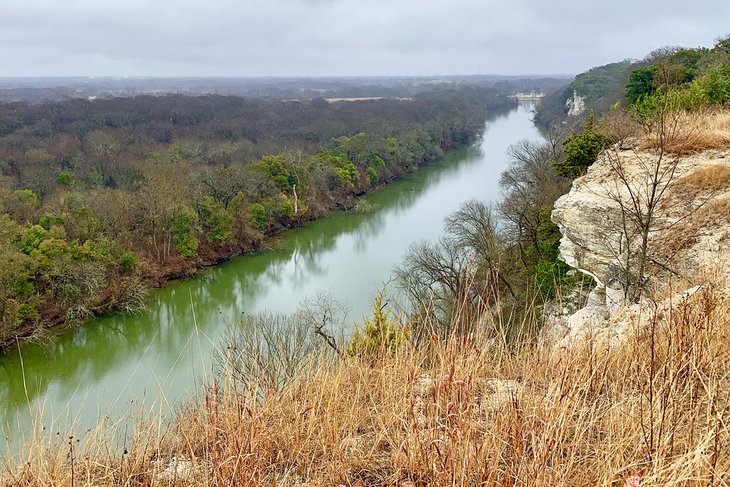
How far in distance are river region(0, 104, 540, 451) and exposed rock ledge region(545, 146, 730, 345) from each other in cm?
296

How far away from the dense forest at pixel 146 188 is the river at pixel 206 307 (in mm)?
811

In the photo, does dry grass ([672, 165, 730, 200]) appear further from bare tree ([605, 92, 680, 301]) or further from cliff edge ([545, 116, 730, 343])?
bare tree ([605, 92, 680, 301])

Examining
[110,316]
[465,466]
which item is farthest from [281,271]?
[465,466]

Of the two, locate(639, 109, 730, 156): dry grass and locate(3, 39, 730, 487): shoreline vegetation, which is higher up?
locate(639, 109, 730, 156): dry grass

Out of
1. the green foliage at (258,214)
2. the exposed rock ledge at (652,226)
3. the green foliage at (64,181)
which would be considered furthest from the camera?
the green foliage at (64,181)

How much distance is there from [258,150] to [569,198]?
2844cm

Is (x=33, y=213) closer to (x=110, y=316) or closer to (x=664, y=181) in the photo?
(x=110, y=316)

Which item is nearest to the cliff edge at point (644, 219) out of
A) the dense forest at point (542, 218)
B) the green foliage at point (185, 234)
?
the dense forest at point (542, 218)

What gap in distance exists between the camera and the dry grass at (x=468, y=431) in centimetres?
171

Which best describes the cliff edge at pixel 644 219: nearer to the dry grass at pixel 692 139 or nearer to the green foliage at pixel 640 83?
the dry grass at pixel 692 139

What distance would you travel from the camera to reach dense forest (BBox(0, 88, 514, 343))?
586 inches

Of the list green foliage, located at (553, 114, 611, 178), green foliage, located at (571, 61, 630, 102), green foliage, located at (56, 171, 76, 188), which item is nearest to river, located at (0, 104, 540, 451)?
green foliage, located at (553, 114, 611, 178)

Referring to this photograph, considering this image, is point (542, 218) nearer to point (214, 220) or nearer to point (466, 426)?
point (214, 220)

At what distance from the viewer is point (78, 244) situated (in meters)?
15.6
